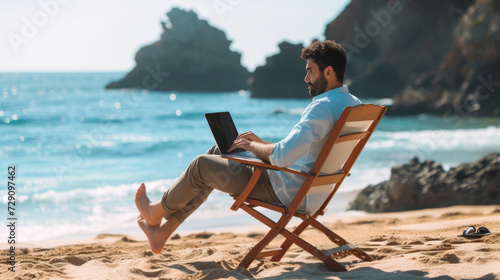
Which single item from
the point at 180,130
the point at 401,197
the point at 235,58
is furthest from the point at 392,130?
the point at 235,58

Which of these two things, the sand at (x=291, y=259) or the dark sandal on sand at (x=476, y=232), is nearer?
the sand at (x=291, y=259)

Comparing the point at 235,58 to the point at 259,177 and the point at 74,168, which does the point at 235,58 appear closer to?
the point at 74,168

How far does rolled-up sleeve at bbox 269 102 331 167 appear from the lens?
2.92 meters

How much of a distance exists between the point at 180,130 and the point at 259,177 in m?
18.5

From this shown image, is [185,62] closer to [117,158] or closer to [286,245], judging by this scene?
[117,158]

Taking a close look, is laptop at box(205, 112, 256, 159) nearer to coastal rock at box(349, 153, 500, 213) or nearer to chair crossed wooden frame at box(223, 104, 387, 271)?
chair crossed wooden frame at box(223, 104, 387, 271)

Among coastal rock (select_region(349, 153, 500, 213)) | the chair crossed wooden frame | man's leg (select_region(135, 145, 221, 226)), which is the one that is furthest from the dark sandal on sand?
coastal rock (select_region(349, 153, 500, 213))

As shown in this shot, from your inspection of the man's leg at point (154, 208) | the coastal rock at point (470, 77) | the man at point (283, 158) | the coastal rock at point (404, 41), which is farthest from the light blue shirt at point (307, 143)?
the coastal rock at point (404, 41)

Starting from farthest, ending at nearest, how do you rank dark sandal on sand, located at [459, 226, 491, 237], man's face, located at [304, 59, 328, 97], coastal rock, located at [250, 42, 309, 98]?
coastal rock, located at [250, 42, 309, 98] < dark sandal on sand, located at [459, 226, 491, 237] < man's face, located at [304, 59, 328, 97]

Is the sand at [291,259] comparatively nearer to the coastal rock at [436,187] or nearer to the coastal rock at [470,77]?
the coastal rock at [436,187]

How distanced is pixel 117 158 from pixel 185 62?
165 ft

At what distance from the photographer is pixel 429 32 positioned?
152 ft

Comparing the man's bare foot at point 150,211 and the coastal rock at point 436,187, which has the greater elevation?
the coastal rock at point 436,187

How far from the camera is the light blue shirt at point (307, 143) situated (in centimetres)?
292
